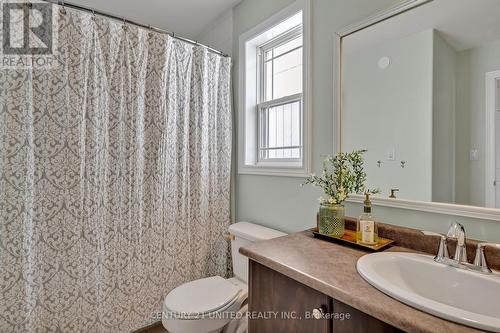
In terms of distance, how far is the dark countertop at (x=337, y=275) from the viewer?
559 mm

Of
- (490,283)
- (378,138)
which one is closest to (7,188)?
(378,138)

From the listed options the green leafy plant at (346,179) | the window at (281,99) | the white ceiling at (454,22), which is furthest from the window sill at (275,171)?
the white ceiling at (454,22)

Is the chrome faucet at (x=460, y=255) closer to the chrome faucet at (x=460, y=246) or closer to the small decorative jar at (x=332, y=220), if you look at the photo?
the chrome faucet at (x=460, y=246)

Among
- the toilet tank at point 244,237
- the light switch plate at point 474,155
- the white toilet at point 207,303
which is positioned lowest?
the white toilet at point 207,303

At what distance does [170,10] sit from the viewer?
2082 millimetres

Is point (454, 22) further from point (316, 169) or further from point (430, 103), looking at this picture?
point (316, 169)

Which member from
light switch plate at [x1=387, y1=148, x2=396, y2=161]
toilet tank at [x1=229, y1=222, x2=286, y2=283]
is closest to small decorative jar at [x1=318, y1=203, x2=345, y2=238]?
light switch plate at [x1=387, y1=148, x2=396, y2=161]

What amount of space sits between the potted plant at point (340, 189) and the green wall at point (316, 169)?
0.49 ft

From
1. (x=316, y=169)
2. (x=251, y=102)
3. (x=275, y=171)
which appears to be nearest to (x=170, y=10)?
(x=251, y=102)

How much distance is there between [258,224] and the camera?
1.82 metres

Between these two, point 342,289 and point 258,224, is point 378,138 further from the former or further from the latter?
point 258,224

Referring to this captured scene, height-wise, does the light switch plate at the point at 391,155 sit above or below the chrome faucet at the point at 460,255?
above

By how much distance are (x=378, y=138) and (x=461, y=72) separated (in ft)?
1.25

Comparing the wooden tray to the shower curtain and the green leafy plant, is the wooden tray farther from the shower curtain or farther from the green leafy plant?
the shower curtain
